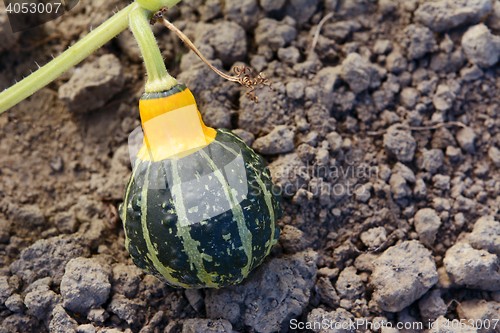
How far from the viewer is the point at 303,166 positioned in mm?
2693

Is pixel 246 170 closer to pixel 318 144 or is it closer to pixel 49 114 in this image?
pixel 318 144

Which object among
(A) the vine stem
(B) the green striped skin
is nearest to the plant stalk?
(A) the vine stem

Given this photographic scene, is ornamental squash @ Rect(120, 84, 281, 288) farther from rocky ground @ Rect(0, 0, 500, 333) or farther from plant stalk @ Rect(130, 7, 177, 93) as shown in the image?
rocky ground @ Rect(0, 0, 500, 333)

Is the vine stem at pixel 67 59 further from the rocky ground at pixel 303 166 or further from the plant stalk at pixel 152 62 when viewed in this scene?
the rocky ground at pixel 303 166

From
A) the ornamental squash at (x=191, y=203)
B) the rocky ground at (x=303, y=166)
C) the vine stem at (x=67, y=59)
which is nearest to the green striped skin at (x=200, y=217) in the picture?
the ornamental squash at (x=191, y=203)

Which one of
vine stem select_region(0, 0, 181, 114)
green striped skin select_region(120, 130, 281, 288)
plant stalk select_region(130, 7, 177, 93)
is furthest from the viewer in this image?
vine stem select_region(0, 0, 181, 114)

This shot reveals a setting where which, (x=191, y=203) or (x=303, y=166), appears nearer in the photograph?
(x=191, y=203)

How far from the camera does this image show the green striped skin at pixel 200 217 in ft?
6.61

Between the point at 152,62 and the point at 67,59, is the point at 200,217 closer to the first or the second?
the point at 152,62

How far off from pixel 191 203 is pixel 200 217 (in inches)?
3.5

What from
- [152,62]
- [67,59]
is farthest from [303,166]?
[67,59]

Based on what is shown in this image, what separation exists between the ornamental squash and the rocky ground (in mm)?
389

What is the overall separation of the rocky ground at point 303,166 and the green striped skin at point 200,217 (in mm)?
390

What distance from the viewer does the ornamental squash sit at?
2021 millimetres
